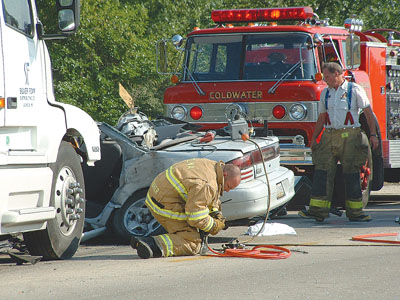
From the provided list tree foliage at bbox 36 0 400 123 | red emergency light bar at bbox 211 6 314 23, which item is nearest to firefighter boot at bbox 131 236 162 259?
red emergency light bar at bbox 211 6 314 23

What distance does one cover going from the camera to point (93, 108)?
27.3 metres

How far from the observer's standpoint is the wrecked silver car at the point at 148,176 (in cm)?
868

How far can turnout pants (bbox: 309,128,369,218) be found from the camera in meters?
10.9

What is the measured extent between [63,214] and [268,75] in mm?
5041

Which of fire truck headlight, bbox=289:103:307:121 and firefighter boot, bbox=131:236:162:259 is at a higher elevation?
fire truck headlight, bbox=289:103:307:121

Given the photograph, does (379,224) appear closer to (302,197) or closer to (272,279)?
(302,197)

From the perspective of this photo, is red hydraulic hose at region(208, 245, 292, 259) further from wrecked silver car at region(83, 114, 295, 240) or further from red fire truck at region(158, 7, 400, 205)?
red fire truck at region(158, 7, 400, 205)

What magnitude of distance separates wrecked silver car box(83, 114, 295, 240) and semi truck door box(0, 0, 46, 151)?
178 centimetres

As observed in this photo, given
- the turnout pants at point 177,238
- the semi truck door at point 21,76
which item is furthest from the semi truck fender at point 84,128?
the turnout pants at point 177,238

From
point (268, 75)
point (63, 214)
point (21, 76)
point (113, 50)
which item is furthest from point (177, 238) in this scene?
point (113, 50)

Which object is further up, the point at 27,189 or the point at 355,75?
the point at 355,75

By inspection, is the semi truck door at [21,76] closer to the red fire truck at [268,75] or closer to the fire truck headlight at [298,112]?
the red fire truck at [268,75]

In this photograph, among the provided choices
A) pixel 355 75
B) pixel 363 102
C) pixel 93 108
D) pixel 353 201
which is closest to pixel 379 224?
pixel 353 201

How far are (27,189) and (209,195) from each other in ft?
5.28
